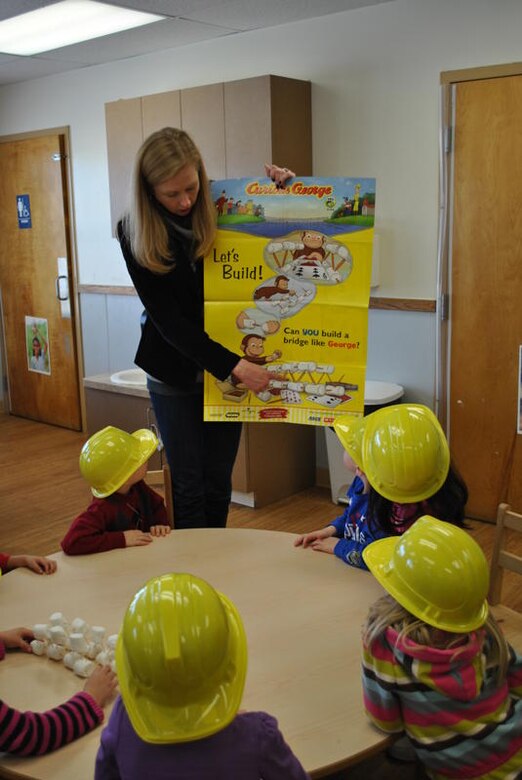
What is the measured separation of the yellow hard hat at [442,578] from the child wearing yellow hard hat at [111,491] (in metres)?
0.88

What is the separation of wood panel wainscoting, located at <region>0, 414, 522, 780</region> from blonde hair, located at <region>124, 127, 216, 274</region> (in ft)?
5.74

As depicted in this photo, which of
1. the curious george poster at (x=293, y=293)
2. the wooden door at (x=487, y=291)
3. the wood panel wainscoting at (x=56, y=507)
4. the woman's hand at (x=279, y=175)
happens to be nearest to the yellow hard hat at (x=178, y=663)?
the curious george poster at (x=293, y=293)

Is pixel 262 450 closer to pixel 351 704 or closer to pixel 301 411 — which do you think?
pixel 301 411

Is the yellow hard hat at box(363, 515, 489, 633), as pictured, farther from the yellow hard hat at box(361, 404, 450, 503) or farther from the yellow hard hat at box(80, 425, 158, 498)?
the yellow hard hat at box(80, 425, 158, 498)

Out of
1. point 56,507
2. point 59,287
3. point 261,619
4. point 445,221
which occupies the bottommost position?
point 56,507

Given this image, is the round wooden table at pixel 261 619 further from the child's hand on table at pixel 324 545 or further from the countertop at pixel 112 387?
the countertop at pixel 112 387

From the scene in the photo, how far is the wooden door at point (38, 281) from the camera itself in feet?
17.9

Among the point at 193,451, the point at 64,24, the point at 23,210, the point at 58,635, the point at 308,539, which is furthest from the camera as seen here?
the point at 23,210

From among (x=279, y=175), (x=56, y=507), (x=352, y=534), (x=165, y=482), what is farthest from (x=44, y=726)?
(x=56, y=507)

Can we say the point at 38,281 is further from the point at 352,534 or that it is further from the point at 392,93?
the point at 352,534

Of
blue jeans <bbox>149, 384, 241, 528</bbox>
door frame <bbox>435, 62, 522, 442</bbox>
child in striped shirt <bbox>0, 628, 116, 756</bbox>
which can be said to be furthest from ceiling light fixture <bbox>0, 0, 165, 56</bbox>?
child in striped shirt <bbox>0, 628, 116, 756</bbox>

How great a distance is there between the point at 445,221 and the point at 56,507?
2398 millimetres

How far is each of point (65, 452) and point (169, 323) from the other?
10.3 ft

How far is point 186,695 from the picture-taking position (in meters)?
1.04
